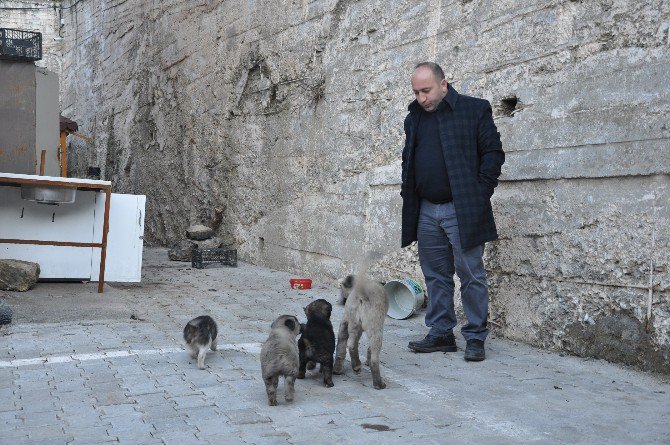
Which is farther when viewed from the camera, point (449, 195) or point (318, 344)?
point (449, 195)

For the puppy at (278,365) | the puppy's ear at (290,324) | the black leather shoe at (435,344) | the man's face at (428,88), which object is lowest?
the black leather shoe at (435,344)

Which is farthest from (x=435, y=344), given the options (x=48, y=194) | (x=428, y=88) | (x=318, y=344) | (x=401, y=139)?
(x=48, y=194)

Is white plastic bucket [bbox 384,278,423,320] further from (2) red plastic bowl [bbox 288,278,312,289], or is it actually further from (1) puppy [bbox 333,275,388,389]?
(1) puppy [bbox 333,275,388,389]

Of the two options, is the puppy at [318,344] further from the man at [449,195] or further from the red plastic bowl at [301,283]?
the red plastic bowl at [301,283]

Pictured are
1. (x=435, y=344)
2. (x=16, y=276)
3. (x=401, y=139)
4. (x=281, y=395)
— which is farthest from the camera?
(x=16, y=276)

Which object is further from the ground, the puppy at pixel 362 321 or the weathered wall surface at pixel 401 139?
the weathered wall surface at pixel 401 139

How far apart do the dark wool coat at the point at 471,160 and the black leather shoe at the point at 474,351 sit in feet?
2.03

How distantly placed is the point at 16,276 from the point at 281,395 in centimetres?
416

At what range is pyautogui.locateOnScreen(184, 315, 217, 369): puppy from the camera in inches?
168

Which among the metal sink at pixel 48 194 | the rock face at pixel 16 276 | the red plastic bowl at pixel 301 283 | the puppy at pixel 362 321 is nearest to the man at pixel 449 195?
the puppy at pixel 362 321

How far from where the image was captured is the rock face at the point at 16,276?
6.78m

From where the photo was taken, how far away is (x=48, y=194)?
22.7ft

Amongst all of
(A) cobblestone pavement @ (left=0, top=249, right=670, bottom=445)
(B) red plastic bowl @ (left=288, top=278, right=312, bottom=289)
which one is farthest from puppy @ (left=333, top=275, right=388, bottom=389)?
(B) red plastic bowl @ (left=288, top=278, right=312, bottom=289)

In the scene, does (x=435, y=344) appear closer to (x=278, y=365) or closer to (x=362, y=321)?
(x=362, y=321)
